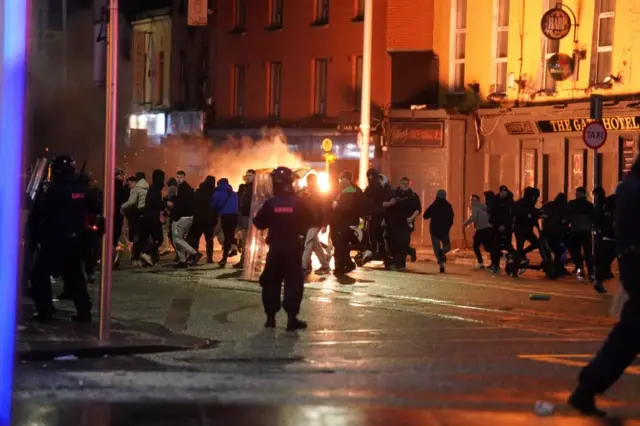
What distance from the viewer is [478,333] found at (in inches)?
514

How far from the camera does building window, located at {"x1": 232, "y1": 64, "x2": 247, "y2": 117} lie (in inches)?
1764

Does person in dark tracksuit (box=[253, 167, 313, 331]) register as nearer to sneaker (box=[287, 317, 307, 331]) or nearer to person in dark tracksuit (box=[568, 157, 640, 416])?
sneaker (box=[287, 317, 307, 331])

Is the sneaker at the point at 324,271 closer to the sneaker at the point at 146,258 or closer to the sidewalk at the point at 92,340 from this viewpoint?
the sneaker at the point at 146,258

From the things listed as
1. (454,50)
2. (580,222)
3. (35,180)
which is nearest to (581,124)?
(454,50)

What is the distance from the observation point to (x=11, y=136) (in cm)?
571

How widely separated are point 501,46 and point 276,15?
13491 millimetres

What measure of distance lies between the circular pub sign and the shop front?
1.93m

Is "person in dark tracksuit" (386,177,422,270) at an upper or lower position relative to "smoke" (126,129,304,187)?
lower

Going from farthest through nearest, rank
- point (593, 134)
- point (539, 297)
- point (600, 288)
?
point (593, 134) → point (600, 288) → point (539, 297)

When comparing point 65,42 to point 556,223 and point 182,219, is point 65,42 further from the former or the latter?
point 556,223

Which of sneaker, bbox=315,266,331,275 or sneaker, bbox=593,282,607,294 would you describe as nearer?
sneaker, bbox=593,282,607,294

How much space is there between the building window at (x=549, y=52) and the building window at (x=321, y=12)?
1333 cm

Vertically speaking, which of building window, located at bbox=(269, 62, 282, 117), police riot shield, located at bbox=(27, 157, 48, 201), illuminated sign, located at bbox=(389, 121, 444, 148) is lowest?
police riot shield, located at bbox=(27, 157, 48, 201)

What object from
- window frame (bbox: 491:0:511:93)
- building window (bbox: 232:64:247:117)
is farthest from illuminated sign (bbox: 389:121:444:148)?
building window (bbox: 232:64:247:117)
